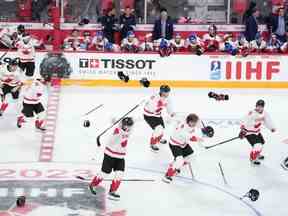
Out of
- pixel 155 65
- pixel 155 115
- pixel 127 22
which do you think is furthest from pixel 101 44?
pixel 155 115

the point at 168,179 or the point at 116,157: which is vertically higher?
the point at 116,157

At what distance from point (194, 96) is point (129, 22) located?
2.27 metres

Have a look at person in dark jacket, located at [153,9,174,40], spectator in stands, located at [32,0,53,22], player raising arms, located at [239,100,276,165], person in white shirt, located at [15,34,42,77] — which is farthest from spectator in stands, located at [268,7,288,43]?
player raising arms, located at [239,100,276,165]

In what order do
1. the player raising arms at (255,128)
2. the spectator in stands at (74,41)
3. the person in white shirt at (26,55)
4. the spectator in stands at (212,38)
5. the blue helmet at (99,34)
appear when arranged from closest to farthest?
the player raising arms at (255,128)
the person in white shirt at (26,55)
the spectator in stands at (74,41)
the spectator in stands at (212,38)
the blue helmet at (99,34)

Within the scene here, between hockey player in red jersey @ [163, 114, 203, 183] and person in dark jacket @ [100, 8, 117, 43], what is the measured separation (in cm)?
534

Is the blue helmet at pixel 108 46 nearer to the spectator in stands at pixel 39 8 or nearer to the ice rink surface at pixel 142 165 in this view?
the ice rink surface at pixel 142 165

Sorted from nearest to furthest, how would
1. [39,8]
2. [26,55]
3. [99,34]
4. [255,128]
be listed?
[255,128] < [26,55] < [99,34] < [39,8]

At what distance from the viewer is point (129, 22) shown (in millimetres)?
14477

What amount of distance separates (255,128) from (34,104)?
3.08 meters

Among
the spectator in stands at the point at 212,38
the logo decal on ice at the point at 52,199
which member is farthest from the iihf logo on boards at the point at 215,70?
the logo decal on ice at the point at 52,199

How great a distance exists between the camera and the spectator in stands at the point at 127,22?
1441 cm

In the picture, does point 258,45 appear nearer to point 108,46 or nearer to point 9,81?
point 108,46

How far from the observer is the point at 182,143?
30.6 feet

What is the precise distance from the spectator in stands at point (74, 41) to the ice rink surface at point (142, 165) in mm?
1065
